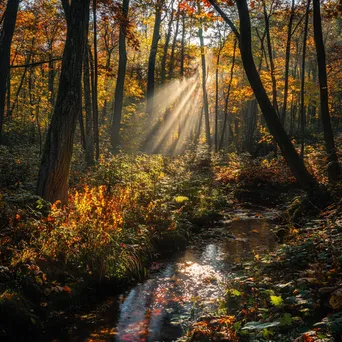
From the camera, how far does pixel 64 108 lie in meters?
7.38

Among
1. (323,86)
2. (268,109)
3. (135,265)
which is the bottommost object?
(135,265)

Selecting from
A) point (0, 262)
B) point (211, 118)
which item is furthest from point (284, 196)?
point (211, 118)

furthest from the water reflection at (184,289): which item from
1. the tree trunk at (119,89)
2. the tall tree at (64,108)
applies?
the tree trunk at (119,89)

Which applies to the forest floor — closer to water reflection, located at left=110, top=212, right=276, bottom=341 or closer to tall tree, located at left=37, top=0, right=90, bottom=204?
water reflection, located at left=110, top=212, right=276, bottom=341

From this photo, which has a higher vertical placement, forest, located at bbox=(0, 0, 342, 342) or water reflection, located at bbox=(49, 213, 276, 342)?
forest, located at bbox=(0, 0, 342, 342)

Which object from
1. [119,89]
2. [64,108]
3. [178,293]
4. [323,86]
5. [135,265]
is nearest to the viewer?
[178,293]

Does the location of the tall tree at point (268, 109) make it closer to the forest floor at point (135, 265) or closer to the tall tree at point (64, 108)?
the forest floor at point (135, 265)

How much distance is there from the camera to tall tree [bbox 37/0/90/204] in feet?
24.1

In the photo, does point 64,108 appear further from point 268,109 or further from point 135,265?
point 268,109

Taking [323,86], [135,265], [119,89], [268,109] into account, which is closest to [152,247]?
[135,265]

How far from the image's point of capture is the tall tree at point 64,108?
24.1ft

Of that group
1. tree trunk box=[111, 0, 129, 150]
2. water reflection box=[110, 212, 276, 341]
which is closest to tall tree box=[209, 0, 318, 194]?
water reflection box=[110, 212, 276, 341]

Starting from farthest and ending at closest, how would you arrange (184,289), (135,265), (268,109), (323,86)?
(323,86)
(268,109)
(135,265)
(184,289)

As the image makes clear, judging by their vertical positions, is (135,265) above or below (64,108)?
below
